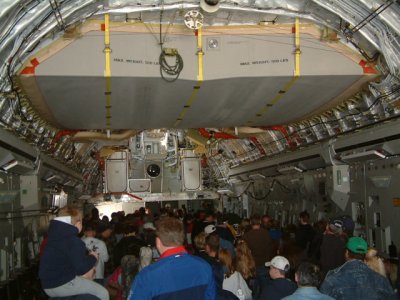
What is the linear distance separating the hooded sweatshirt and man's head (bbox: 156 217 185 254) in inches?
48.5

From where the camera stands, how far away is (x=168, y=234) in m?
3.39

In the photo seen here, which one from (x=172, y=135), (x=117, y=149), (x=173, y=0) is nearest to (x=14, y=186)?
(x=173, y=0)

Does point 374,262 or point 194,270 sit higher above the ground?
point 194,270

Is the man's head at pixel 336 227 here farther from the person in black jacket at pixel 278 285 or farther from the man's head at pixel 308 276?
the man's head at pixel 308 276

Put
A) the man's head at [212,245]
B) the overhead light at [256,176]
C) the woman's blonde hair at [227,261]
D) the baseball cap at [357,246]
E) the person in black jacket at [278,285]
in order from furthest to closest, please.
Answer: the overhead light at [256,176] → the man's head at [212,245] → the woman's blonde hair at [227,261] → the person in black jacket at [278,285] → the baseball cap at [357,246]

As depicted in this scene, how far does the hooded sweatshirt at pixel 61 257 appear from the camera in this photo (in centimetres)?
436

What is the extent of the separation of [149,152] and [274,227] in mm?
6730

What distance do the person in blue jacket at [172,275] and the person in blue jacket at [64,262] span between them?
4.09 ft

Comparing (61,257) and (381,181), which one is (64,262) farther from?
(381,181)

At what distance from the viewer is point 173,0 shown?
647 centimetres

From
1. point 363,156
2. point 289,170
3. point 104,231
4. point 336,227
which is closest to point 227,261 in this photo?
point 336,227

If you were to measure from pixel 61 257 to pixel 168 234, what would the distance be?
1.40 m

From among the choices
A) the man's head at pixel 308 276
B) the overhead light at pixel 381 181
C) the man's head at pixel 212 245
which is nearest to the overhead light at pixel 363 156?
the overhead light at pixel 381 181

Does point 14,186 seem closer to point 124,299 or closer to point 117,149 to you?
point 124,299
